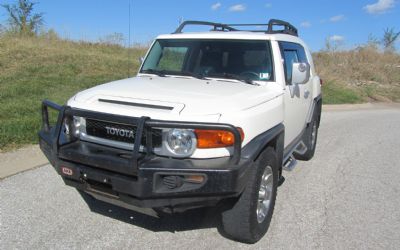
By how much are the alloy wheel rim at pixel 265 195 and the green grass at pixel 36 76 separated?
4149 mm

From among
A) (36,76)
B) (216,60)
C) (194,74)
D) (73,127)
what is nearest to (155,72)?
(194,74)

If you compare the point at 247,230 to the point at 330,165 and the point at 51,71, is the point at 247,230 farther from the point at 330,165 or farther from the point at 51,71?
the point at 51,71

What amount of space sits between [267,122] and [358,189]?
2.27m

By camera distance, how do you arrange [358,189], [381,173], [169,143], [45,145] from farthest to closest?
[381,173]
[358,189]
[45,145]
[169,143]

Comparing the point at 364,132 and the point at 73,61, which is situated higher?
the point at 73,61

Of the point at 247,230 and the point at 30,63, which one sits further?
the point at 30,63

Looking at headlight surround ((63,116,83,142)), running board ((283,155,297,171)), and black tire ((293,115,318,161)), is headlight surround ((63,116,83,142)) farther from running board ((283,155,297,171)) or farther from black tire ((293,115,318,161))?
black tire ((293,115,318,161))

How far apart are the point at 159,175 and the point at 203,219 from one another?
1.33 metres

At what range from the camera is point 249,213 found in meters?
3.39

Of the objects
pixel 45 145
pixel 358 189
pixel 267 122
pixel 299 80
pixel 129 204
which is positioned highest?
pixel 299 80

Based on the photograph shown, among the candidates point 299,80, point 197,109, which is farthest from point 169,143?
point 299,80

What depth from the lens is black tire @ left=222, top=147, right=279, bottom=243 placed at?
11.0ft

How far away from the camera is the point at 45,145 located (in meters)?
3.74

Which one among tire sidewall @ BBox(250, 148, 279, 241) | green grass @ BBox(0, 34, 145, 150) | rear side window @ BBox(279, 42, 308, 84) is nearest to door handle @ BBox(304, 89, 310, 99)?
rear side window @ BBox(279, 42, 308, 84)
